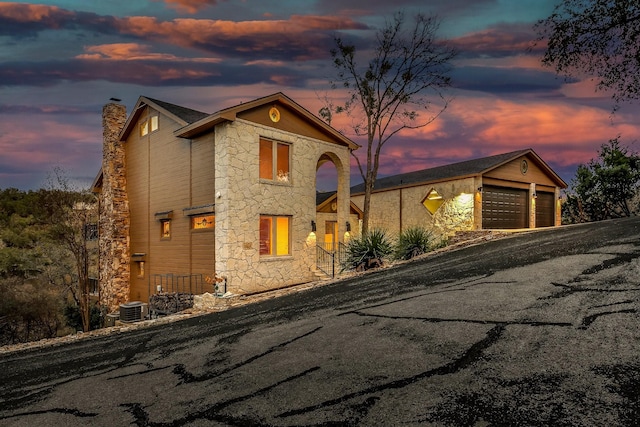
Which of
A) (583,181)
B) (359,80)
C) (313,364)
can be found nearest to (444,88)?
(359,80)

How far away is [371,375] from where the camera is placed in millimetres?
3320

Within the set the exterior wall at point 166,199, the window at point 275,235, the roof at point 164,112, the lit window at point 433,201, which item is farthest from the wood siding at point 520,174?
the roof at point 164,112

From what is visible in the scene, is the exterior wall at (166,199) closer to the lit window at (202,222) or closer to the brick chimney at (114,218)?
the lit window at (202,222)

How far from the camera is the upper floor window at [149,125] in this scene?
655 inches

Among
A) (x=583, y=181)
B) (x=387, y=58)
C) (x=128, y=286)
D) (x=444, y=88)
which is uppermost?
(x=387, y=58)

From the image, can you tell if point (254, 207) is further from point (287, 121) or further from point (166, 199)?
point (166, 199)

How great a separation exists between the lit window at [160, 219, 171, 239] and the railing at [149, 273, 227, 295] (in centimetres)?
176

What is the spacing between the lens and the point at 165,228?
52.2ft

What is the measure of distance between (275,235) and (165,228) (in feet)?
18.5

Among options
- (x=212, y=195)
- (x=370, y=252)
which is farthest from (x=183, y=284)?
(x=370, y=252)

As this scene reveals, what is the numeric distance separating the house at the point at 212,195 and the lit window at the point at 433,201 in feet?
20.3

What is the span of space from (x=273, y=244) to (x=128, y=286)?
30.0 feet

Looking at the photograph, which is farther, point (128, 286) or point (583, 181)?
point (583, 181)

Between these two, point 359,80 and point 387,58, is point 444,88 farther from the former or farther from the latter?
point 359,80
